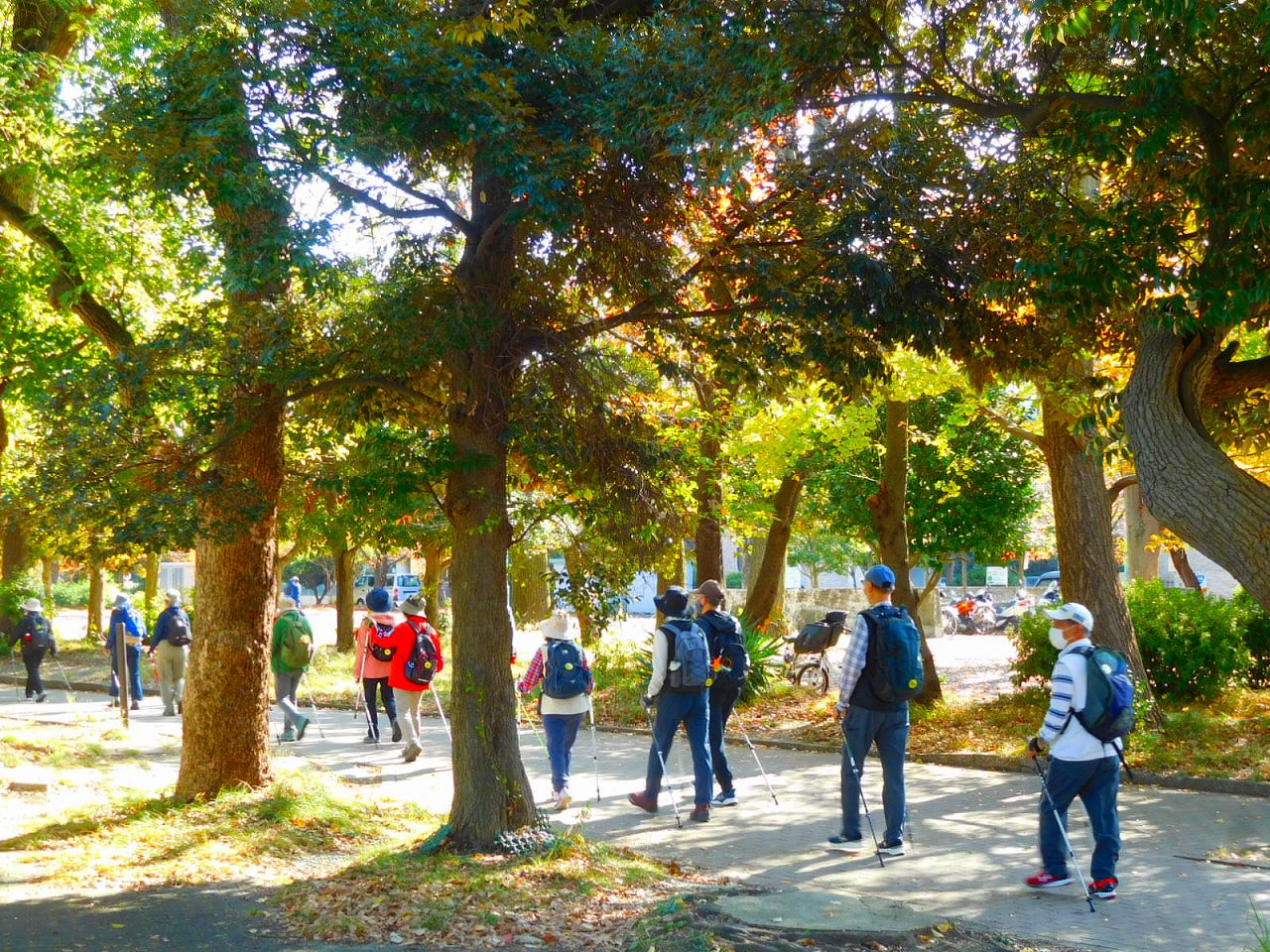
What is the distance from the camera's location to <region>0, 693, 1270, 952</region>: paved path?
732 cm

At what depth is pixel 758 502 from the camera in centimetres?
2045

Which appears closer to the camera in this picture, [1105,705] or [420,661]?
[1105,705]

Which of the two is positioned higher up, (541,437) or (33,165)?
(33,165)

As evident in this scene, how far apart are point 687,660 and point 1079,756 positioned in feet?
11.2

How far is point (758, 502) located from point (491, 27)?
13.2 metres

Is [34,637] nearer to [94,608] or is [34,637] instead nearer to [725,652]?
[725,652]

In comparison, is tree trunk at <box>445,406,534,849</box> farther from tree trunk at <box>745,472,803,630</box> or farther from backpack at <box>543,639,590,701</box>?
tree trunk at <box>745,472,803,630</box>

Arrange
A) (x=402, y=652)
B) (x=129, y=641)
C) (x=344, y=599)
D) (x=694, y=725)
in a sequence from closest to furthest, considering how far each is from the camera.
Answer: (x=694, y=725)
(x=402, y=652)
(x=129, y=641)
(x=344, y=599)

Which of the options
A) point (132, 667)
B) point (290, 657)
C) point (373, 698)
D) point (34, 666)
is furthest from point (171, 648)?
point (373, 698)

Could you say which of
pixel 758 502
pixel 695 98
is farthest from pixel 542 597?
pixel 695 98

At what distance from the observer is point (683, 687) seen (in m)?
10.2

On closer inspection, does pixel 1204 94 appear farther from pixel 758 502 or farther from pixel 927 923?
pixel 758 502

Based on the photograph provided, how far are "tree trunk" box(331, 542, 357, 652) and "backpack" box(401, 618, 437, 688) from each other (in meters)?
14.7

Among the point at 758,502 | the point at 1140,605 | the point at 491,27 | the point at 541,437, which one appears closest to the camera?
the point at 491,27
